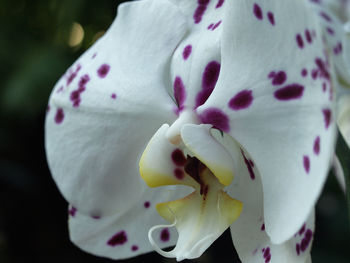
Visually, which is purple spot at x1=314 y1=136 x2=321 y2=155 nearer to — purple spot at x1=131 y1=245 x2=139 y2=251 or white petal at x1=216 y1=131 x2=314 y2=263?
white petal at x1=216 y1=131 x2=314 y2=263

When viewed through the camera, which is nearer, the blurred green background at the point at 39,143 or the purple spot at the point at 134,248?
the purple spot at the point at 134,248

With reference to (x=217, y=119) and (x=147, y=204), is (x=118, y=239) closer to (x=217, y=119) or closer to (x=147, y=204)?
(x=147, y=204)

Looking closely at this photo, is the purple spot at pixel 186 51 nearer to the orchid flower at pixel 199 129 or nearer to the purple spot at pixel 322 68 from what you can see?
the orchid flower at pixel 199 129

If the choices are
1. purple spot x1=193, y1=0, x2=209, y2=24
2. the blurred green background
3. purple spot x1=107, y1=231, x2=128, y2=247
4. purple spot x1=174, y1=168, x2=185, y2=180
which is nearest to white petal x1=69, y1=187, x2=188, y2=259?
purple spot x1=107, y1=231, x2=128, y2=247

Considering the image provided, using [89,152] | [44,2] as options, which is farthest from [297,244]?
[44,2]

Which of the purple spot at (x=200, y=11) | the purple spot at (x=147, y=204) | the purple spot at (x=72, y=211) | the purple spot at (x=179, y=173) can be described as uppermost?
the purple spot at (x=200, y=11)

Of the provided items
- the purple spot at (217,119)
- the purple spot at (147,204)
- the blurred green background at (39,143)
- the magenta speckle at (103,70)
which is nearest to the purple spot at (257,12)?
the purple spot at (217,119)

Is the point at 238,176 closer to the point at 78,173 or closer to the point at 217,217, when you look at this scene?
the point at 217,217
